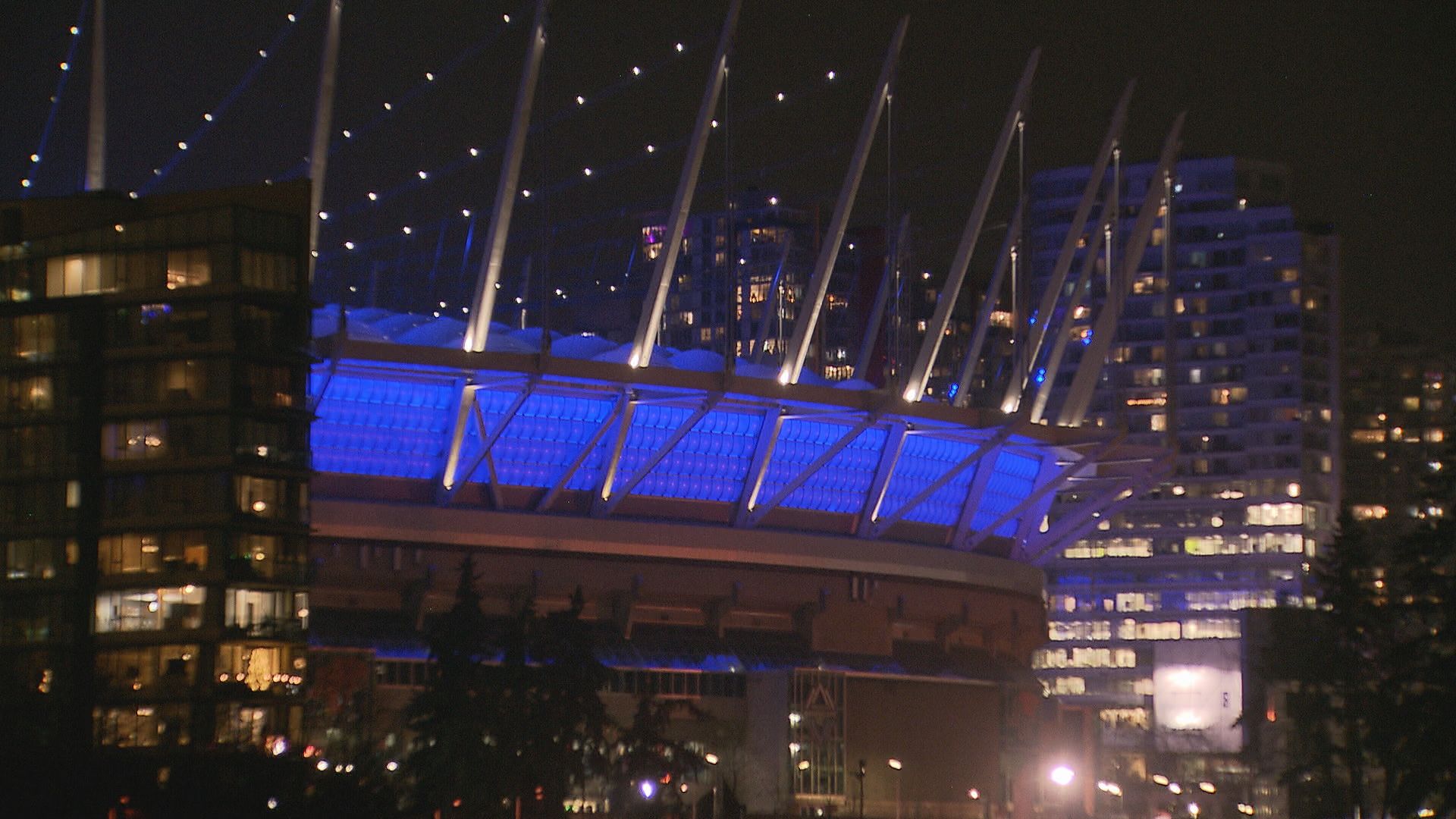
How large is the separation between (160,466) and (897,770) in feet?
107

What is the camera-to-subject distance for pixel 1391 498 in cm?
17625

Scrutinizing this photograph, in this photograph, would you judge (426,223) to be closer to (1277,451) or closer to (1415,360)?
(1277,451)

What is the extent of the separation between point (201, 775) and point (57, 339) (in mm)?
11297

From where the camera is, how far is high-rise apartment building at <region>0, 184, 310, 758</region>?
5006 cm

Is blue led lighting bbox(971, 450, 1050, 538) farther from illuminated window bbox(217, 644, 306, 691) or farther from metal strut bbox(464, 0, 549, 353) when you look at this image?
illuminated window bbox(217, 644, 306, 691)

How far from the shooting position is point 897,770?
76500 mm

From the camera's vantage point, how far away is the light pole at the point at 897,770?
7438 cm

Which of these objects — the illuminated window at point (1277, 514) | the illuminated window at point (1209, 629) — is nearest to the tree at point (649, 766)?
the illuminated window at point (1209, 629)

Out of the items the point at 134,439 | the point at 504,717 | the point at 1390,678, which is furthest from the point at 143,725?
the point at 1390,678

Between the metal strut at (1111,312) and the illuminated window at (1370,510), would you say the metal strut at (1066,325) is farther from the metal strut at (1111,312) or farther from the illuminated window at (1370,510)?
the illuminated window at (1370,510)

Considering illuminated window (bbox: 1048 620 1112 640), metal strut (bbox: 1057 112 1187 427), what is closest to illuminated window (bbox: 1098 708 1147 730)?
illuminated window (bbox: 1048 620 1112 640)

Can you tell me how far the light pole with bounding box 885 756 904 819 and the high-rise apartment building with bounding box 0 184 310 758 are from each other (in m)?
27.5

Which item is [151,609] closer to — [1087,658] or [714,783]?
[714,783]

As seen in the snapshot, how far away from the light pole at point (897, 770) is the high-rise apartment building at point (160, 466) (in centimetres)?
2748
